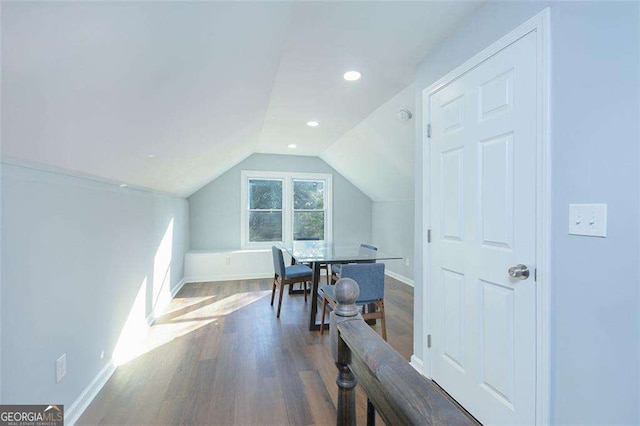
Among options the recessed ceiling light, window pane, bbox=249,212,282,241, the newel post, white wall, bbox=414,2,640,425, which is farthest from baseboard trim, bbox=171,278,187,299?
white wall, bbox=414,2,640,425

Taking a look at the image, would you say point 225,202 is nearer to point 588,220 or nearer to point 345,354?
point 345,354

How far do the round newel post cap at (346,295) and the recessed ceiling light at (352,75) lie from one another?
2079 millimetres

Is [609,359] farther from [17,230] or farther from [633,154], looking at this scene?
[17,230]

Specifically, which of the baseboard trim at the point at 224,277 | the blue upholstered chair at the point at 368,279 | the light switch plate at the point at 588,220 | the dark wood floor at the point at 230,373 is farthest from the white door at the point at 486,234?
the baseboard trim at the point at 224,277

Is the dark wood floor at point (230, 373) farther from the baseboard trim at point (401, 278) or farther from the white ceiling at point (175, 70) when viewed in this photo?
the white ceiling at point (175, 70)

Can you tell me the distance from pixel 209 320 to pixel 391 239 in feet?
11.7

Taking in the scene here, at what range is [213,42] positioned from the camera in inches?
58.0

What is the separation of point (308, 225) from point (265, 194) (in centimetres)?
108

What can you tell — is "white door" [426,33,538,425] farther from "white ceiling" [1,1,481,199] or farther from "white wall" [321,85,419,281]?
"white wall" [321,85,419,281]

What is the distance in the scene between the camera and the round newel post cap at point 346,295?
0.94m

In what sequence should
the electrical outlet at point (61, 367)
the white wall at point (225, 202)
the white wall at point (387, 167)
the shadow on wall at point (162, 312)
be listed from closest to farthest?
the electrical outlet at point (61, 367), the shadow on wall at point (162, 312), the white wall at point (387, 167), the white wall at point (225, 202)

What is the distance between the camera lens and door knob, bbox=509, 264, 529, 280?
57.1 inches

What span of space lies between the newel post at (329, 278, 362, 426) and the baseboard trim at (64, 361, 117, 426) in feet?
5.60

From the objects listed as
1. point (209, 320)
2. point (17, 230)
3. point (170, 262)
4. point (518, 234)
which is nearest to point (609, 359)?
point (518, 234)
